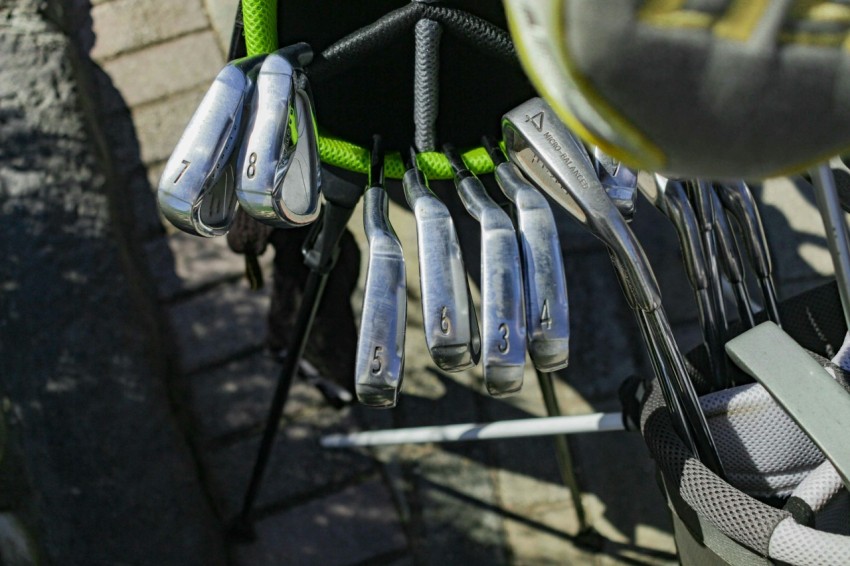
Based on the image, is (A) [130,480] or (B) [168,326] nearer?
(A) [130,480]

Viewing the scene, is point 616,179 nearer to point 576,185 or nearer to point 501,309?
point 576,185

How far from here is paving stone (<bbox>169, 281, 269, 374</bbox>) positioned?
1.70m

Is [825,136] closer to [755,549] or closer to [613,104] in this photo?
[613,104]

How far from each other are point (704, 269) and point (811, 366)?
7.7 inches

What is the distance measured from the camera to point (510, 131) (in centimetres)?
79

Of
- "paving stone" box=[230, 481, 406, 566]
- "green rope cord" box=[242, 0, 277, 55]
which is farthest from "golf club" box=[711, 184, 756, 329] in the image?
"paving stone" box=[230, 481, 406, 566]

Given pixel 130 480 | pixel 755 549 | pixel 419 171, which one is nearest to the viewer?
pixel 755 549

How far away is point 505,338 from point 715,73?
0.31 m

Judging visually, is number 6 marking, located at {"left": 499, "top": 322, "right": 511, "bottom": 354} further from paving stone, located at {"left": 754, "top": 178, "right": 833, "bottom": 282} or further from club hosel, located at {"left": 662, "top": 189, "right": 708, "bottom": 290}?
paving stone, located at {"left": 754, "top": 178, "right": 833, "bottom": 282}

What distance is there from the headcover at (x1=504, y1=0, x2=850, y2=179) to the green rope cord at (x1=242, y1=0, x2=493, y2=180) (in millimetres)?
373

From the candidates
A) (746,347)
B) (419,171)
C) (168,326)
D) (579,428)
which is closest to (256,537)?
(168,326)

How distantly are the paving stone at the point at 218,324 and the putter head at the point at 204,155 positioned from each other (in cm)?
98

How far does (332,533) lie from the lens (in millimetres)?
1577

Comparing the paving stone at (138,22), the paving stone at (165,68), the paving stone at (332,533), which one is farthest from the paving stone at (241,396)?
the paving stone at (138,22)
